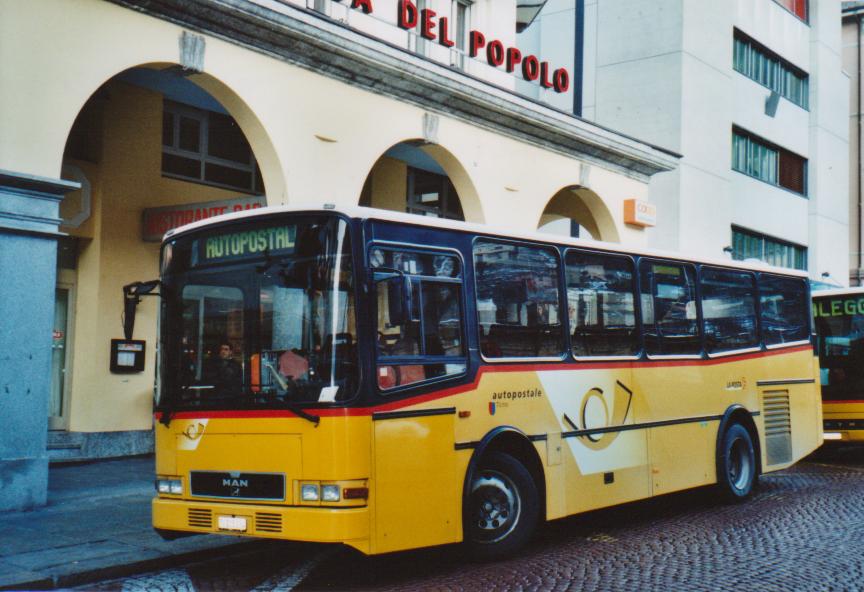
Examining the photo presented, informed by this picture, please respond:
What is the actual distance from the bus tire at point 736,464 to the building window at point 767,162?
18629 millimetres

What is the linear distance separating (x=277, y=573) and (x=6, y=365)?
4.11m

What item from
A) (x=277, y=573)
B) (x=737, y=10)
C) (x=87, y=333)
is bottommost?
(x=277, y=573)

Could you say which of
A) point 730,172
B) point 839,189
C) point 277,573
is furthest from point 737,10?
point 277,573

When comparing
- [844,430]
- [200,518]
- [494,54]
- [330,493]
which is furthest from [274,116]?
[844,430]

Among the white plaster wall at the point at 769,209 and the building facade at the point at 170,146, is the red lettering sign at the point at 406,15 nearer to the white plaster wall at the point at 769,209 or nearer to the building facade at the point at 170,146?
the building facade at the point at 170,146

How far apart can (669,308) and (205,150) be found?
28.4 feet

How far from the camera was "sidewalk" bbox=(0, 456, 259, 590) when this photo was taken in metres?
7.68

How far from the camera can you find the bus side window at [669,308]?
34.2ft

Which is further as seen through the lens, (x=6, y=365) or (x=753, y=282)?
(x=753, y=282)

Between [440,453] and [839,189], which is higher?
[839,189]

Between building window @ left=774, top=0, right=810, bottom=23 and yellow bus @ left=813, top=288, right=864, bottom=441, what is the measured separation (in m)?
19.0

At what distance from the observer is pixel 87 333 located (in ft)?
47.8

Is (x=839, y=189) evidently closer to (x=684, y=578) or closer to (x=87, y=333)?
(x=87, y=333)

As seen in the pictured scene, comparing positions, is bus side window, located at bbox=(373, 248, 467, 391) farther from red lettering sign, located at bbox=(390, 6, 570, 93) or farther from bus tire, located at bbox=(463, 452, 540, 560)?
red lettering sign, located at bbox=(390, 6, 570, 93)
